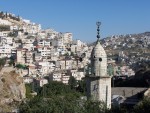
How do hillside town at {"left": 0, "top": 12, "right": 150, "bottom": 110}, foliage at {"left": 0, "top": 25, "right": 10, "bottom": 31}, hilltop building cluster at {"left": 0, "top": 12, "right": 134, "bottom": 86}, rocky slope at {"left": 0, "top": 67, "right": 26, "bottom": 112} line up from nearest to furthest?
1. rocky slope at {"left": 0, "top": 67, "right": 26, "bottom": 112}
2. hillside town at {"left": 0, "top": 12, "right": 150, "bottom": 110}
3. hilltop building cluster at {"left": 0, "top": 12, "right": 134, "bottom": 86}
4. foliage at {"left": 0, "top": 25, "right": 10, "bottom": 31}

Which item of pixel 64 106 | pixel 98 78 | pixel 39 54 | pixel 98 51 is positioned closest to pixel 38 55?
pixel 39 54

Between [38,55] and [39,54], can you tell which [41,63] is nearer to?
[38,55]

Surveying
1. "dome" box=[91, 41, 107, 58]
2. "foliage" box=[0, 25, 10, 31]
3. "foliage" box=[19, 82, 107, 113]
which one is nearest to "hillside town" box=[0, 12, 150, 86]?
"foliage" box=[0, 25, 10, 31]

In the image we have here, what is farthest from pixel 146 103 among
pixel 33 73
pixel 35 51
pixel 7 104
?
pixel 35 51

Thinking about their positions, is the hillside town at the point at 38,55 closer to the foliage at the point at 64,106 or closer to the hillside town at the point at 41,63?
the hillside town at the point at 41,63

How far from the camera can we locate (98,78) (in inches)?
551

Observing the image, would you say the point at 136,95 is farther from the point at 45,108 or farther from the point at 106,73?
the point at 106,73

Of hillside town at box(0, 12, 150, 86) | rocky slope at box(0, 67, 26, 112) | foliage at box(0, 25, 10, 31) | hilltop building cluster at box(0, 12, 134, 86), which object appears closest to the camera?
rocky slope at box(0, 67, 26, 112)

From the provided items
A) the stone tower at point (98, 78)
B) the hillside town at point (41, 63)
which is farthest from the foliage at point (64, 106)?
the hillside town at point (41, 63)

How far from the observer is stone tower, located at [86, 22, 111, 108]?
14000 mm

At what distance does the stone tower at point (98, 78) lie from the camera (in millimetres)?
14000

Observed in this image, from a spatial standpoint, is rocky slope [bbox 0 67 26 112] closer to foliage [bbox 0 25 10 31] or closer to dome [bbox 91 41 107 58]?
dome [bbox 91 41 107 58]

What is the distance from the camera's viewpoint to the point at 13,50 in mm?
102812

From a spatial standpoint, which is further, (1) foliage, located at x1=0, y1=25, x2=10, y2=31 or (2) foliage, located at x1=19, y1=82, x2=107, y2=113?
(1) foliage, located at x1=0, y1=25, x2=10, y2=31
